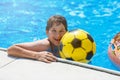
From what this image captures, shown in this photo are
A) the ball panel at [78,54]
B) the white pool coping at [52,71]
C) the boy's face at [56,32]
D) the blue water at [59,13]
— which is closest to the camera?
the white pool coping at [52,71]

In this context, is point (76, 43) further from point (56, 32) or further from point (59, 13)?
point (59, 13)

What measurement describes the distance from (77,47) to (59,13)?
13.8 ft

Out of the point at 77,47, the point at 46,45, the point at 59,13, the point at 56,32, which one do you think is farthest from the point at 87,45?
the point at 59,13

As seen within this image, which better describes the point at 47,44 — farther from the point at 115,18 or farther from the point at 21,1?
the point at 21,1

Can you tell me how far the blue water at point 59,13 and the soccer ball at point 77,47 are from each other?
146cm

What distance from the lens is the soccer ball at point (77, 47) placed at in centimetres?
402

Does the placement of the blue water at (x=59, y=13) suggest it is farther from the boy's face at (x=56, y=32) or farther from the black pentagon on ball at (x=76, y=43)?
the black pentagon on ball at (x=76, y=43)

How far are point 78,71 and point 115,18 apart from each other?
4.25m

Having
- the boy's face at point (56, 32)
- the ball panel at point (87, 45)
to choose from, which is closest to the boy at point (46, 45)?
the boy's face at point (56, 32)

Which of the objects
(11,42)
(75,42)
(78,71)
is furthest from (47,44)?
(11,42)

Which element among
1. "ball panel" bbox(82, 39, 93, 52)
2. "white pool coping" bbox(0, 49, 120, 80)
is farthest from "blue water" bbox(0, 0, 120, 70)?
A: "white pool coping" bbox(0, 49, 120, 80)

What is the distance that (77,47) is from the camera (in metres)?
4.02

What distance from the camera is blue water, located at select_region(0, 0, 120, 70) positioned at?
679cm

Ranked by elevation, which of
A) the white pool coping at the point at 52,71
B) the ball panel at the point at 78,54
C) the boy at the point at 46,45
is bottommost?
the white pool coping at the point at 52,71
